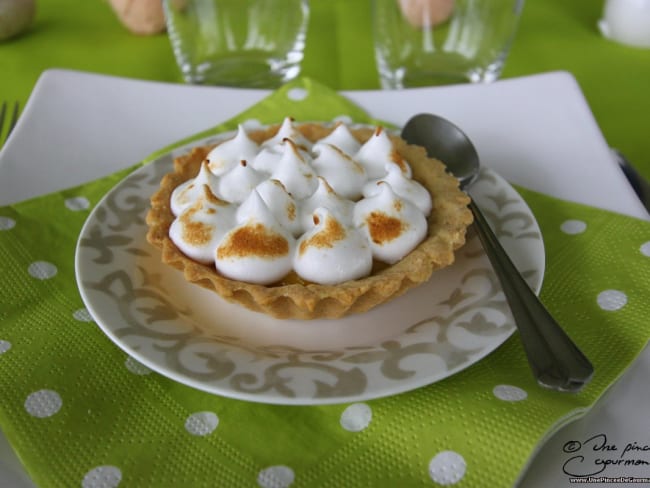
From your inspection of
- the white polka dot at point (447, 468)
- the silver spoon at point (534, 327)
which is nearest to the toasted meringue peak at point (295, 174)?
the silver spoon at point (534, 327)

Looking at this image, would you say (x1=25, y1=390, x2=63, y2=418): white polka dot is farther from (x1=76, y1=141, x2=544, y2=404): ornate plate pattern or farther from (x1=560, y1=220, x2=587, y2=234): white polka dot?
(x1=560, y1=220, x2=587, y2=234): white polka dot

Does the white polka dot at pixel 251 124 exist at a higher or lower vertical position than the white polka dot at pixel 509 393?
higher

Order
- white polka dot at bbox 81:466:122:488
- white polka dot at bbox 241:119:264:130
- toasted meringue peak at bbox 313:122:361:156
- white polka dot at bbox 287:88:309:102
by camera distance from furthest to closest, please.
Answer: white polka dot at bbox 287:88:309:102 < white polka dot at bbox 241:119:264:130 < toasted meringue peak at bbox 313:122:361:156 < white polka dot at bbox 81:466:122:488

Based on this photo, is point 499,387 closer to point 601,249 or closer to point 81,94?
point 601,249

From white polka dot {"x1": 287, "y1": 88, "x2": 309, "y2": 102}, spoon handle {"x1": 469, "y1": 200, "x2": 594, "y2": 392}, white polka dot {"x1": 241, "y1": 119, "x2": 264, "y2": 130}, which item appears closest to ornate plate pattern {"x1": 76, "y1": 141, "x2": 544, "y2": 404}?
spoon handle {"x1": 469, "y1": 200, "x2": 594, "y2": 392}

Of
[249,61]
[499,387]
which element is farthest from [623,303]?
[249,61]

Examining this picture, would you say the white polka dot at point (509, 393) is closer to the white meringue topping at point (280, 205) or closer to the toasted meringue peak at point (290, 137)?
the white meringue topping at point (280, 205)
